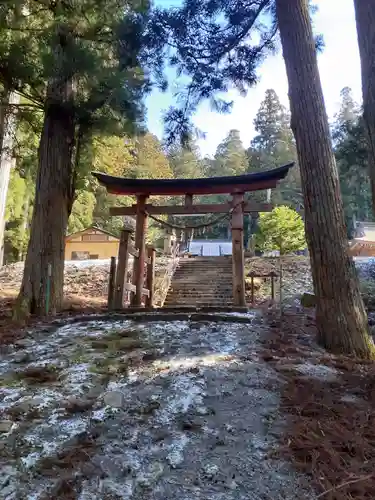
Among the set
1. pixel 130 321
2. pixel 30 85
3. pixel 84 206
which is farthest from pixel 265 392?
pixel 84 206

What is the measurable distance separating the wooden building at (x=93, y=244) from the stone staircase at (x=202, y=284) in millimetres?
6521

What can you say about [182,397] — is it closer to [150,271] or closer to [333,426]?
[333,426]

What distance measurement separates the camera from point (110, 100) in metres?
5.84

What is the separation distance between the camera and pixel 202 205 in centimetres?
764

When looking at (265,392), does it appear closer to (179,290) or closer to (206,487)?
(206,487)

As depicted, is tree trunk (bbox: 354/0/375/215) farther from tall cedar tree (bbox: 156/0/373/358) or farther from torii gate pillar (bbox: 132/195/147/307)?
torii gate pillar (bbox: 132/195/147/307)

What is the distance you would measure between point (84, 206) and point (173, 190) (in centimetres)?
1359

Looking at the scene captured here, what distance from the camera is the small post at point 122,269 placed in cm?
640

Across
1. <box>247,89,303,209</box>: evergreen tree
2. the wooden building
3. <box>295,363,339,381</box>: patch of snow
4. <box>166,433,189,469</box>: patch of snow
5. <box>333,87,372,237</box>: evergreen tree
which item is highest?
<box>247,89,303,209</box>: evergreen tree

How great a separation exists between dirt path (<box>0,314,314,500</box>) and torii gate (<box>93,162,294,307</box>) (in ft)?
12.1

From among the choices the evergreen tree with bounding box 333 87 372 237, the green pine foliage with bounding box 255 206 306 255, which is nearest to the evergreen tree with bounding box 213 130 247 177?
the evergreen tree with bounding box 333 87 372 237

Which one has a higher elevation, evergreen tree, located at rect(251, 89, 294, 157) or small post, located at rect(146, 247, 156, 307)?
evergreen tree, located at rect(251, 89, 294, 157)

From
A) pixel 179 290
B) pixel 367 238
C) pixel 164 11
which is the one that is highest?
pixel 164 11

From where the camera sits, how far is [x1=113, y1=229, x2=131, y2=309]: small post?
640cm
